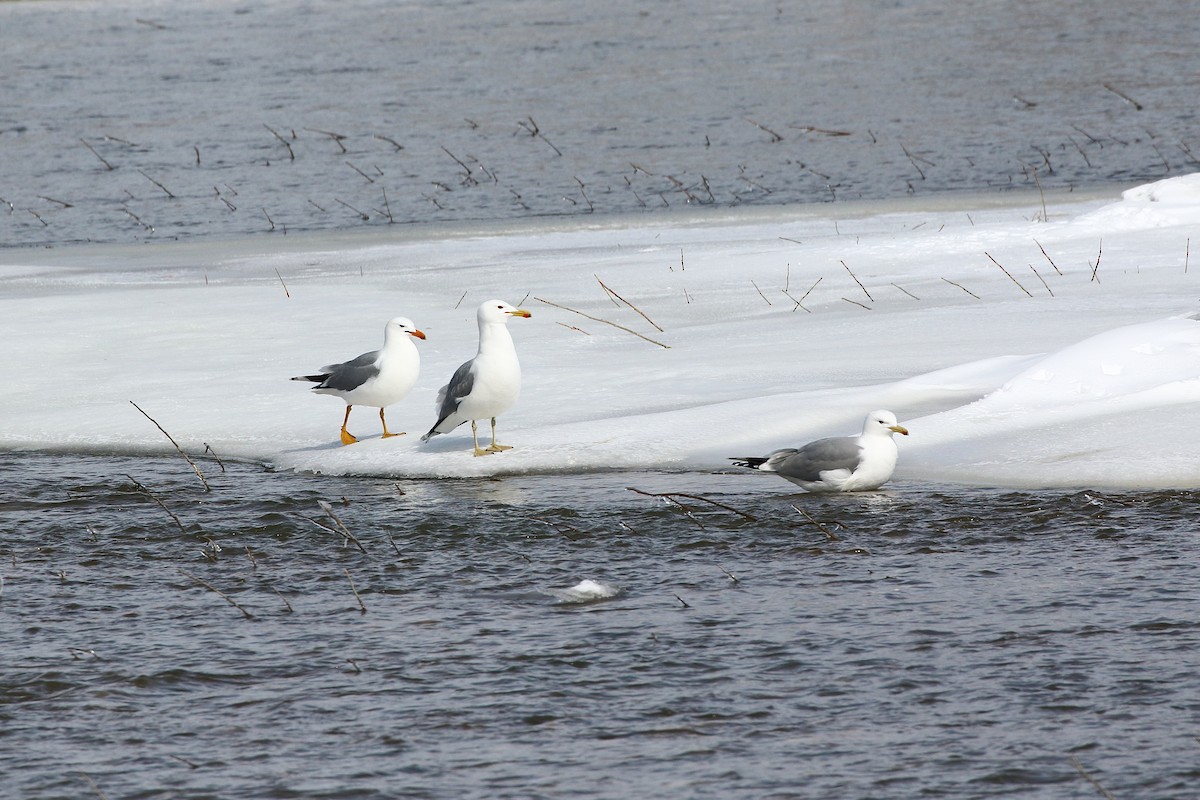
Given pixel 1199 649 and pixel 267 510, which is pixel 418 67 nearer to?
pixel 267 510

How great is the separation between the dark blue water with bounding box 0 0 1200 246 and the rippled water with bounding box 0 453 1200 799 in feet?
37.3

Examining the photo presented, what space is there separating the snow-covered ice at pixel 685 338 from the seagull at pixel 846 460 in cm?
44

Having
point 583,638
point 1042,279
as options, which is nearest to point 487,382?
point 583,638

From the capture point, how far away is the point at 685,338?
11.0 metres

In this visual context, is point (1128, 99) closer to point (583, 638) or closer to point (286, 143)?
point (286, 143)

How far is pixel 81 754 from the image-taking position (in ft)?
16.4

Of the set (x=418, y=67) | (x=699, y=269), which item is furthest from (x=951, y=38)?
(x=699, y=269)

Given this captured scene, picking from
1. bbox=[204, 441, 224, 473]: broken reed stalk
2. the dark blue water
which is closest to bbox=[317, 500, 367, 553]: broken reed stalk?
bbox=[204, 441, 224, 473]: broken reed stalk

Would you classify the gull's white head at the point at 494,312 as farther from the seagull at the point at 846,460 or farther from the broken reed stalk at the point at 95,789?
the broken reed stalk at the point at 95,789

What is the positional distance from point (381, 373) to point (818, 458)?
103 inches

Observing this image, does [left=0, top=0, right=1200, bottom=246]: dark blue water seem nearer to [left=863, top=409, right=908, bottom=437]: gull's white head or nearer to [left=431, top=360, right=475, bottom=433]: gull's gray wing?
[left=431, top=360, right=475, bottom=433]: gull's gray wing

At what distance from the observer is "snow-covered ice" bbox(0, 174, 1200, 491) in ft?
26.9

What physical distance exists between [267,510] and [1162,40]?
2671 centimetres

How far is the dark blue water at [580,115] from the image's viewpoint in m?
19.5
